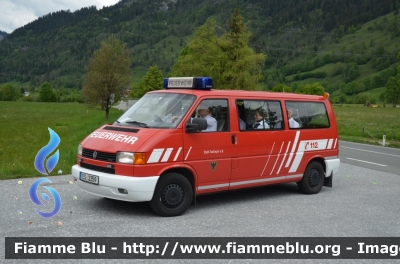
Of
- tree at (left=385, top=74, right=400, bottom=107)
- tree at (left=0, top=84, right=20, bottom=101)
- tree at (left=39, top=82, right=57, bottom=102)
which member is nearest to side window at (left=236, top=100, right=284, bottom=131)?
tree at (left=385, top=74, right=400, bottom=107)

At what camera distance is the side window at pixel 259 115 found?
26.8 feet

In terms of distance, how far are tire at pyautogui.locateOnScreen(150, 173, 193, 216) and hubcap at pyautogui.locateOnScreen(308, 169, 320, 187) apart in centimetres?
323

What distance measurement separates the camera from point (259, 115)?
8.48 m

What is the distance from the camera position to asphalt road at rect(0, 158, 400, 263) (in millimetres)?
6250

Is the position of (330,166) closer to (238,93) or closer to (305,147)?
(305,147)

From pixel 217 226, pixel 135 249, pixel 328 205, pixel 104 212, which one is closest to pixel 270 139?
pixel 328 205

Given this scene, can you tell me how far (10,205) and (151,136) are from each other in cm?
273

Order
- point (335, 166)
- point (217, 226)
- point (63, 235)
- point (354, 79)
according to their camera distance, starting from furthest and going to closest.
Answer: point (354, 79), point (335, 166), point (217, 226), point (63, 235)

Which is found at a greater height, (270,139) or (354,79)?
(354,79)

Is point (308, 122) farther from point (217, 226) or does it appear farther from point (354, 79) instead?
point (354, 79)

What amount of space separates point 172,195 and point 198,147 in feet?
2.95

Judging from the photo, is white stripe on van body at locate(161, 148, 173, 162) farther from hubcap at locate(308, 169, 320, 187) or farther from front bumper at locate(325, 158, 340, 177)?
front bumper at locate(325, 158, 340, 177)

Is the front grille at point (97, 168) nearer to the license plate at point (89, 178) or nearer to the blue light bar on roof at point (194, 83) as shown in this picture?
the license plate at point (89, 178)

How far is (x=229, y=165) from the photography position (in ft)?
25.7
